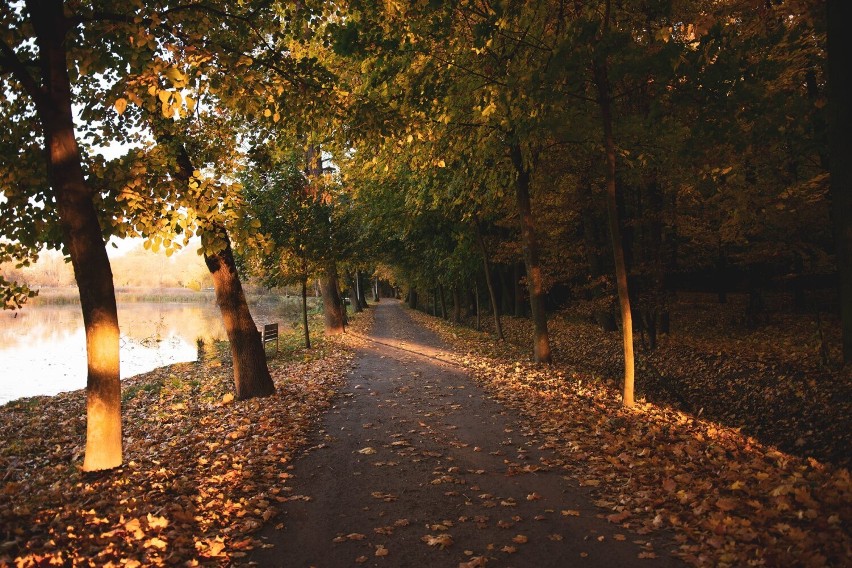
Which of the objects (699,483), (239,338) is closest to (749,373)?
(699,483)

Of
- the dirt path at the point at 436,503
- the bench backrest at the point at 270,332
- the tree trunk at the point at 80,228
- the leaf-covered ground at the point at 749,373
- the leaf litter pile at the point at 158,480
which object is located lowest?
the leaf-covered ground at the point at 749,373

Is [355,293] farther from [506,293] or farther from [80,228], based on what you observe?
[80,228]

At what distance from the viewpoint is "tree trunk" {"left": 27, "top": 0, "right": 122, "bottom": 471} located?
5086mm

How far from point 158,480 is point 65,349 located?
22556mm

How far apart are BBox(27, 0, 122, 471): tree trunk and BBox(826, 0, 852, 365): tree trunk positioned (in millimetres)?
8208

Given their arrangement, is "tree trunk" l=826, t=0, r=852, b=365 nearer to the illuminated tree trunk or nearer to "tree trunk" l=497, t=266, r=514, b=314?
"tree trunk" l=497, t=266, r=514, b=314

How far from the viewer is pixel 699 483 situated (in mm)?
5047

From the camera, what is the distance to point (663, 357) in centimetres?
1388

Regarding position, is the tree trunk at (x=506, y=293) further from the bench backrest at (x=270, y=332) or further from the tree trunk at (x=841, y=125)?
the tree trunk at (x=841, y=125)

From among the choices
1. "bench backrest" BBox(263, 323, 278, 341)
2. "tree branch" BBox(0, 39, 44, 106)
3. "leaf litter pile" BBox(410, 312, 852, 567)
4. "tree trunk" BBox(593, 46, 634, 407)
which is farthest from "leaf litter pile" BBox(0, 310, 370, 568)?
"bench backrest" BBox(263, 323, 278, 341)

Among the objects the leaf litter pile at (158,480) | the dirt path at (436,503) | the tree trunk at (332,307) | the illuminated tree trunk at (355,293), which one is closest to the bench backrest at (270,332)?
the tree trunk at (332,307)

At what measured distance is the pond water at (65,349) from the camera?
54.2 feet

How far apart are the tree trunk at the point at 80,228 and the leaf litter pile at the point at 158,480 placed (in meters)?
0.64

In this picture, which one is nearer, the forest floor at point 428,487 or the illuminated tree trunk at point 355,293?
the forest floor at point 428,487
